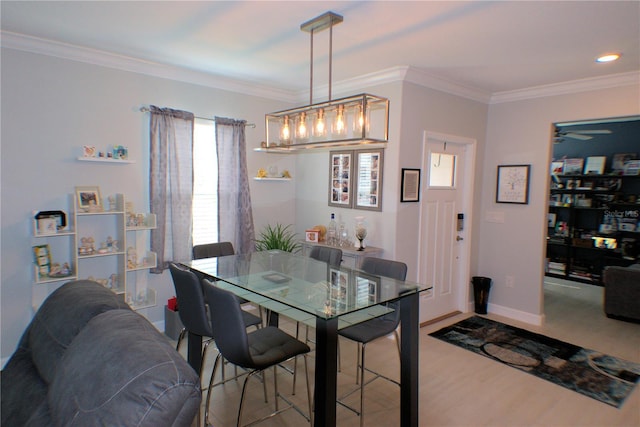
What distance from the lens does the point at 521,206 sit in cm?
449

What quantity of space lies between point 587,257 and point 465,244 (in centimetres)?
336

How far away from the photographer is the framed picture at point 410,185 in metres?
3.84

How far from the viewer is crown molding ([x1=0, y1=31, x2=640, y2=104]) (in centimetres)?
317

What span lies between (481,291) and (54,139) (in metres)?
4.79

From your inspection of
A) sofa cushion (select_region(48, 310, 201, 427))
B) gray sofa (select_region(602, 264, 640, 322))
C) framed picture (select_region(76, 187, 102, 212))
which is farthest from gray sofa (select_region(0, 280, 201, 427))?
gray sofa (select_region(602, 264, 640, 322))

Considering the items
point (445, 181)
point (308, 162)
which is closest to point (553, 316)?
point (445, 181)

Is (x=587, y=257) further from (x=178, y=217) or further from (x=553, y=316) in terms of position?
(x=178, y=217)

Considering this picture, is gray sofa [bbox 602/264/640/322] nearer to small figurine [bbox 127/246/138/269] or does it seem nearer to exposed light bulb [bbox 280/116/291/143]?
exposed light bulb [bbox 280/116/291/143]

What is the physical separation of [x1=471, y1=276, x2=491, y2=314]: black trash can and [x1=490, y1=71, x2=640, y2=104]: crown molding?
2.20 meters

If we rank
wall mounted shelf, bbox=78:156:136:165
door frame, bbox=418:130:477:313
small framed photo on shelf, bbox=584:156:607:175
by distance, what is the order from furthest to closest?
small framed photo on shelf, bbox=584:156:607:175 < door frame, bbox=418:130:477:313 < wall mounted shelf, bbox=78:156:136:165

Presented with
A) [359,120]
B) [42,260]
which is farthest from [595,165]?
[42,260]

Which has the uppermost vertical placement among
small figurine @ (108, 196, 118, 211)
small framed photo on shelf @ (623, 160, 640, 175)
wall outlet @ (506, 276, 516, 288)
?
small framed photo on shelf @ (623, 160, 640, 175)

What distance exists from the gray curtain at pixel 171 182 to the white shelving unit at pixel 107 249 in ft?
0.51

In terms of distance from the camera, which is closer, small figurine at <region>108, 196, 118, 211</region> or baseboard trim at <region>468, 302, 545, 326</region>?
small figurine at <region>108, 196, 118, 211</region>
